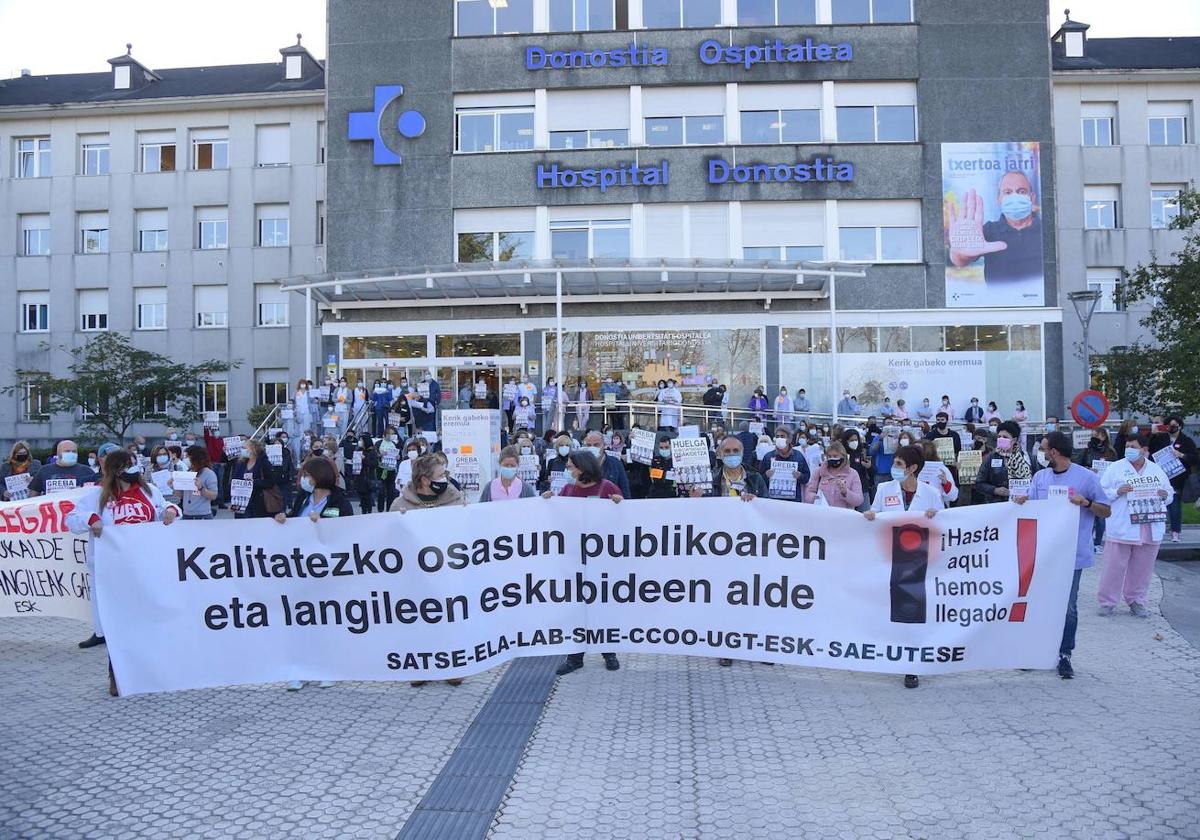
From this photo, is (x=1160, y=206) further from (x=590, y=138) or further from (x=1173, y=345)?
(x=590, y=138)

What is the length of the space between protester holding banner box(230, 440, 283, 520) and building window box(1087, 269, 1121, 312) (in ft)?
122

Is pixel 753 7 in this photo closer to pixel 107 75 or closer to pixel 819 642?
pixel 819 642

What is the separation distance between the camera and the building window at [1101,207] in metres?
40.2

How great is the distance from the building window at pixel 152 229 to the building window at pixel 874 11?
94.7ft

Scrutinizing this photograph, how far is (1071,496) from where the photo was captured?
7.59 meters

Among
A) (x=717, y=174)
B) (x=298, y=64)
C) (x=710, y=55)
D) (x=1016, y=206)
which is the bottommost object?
(x=1016, y=206)

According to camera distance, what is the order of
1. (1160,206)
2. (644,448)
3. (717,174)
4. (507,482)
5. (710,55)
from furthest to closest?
(1160,206) → (710,55) → (717,174) → (644,448) → (507,482)

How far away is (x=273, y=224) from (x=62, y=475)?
33.3 metres

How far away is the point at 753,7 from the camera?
102 feet

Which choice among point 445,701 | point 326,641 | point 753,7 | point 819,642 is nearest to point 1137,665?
point 819,642

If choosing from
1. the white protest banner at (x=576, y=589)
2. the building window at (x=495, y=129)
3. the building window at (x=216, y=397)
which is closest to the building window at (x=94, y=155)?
the building window at (x=216, y=397)

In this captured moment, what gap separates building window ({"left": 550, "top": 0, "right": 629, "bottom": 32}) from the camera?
31.4m

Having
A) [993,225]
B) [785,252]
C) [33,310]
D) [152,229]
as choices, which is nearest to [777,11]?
[785,252]

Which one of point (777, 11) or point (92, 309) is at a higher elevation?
point (777, 11)
